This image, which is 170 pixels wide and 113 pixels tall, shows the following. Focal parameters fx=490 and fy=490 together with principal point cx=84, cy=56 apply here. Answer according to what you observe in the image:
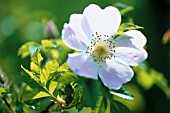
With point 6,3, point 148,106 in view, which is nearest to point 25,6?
point 6,3

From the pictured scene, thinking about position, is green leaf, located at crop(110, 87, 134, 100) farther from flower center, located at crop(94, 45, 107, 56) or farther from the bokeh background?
the bokeh background

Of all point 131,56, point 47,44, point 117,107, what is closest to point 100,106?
point 117,107

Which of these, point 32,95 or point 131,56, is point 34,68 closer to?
point 32,95

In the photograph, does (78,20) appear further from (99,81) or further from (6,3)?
(6,3)

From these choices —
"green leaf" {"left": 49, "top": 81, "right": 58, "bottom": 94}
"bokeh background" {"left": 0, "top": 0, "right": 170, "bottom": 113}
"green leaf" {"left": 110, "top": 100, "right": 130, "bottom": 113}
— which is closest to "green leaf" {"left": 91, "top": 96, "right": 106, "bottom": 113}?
"green leaf" {"left": 110, "top": 100, "right": 130, "bottom": 113}

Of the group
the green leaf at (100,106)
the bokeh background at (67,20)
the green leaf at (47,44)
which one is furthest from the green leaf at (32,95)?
the bokeh background at (67,20)

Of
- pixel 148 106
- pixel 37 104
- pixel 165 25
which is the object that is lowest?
pixel 148 106

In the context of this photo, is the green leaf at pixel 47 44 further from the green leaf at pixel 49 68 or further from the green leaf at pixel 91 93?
the green leaf at pixel 91 93
